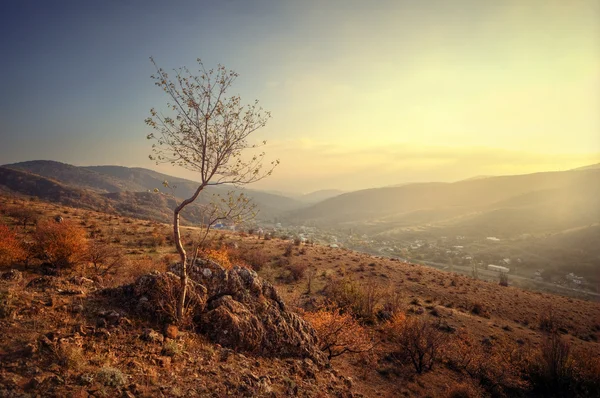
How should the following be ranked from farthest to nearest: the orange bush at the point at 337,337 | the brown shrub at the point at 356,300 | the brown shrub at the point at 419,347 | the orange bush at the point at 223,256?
the orange bush at the point at 223,256 < the brown shrub at the point at 356,300 < the brown shrub at the point at 419,347 < the orange bush at the point at 337,337

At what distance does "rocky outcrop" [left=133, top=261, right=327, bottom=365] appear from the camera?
8562 mm

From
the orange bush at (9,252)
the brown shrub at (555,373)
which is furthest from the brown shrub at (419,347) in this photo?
the orange bush at (9,252)

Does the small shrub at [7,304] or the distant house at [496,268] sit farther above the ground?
the small shrub at [7,304]

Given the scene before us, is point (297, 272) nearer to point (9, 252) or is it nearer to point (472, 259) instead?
point (9, 252)

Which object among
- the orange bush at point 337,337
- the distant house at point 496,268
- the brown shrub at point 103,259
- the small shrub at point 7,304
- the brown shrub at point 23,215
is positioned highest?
the brown shrub at point 23,215

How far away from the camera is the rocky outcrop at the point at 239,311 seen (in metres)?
8.56

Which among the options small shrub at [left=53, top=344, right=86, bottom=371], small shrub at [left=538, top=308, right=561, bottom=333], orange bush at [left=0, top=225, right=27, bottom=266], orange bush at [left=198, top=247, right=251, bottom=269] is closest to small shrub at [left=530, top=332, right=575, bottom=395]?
small shrub at [left=538, top=308, right=561, bottom=333]

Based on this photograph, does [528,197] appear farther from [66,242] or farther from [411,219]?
[66,242]

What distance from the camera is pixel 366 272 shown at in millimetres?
30812

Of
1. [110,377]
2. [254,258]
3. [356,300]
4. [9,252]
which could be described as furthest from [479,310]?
[9,252]

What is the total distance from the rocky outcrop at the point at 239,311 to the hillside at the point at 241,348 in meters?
0.13

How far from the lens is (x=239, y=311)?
9.18 metres

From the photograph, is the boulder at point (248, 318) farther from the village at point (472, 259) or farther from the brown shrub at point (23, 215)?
the village at point (472, 259)

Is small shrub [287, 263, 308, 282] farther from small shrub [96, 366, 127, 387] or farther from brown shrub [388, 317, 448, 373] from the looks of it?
small shrub [96, 366, 127, 387]
